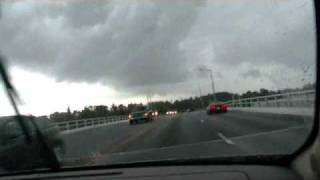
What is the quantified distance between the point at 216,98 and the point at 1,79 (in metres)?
2.94

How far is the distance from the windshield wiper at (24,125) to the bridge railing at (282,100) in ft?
6.76

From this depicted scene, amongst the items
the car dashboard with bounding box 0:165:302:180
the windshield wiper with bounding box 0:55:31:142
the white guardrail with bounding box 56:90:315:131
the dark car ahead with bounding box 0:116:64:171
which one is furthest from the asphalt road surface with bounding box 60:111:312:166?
the windshield wiper with bounding box 0:55:31:142

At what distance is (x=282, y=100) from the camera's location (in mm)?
5879

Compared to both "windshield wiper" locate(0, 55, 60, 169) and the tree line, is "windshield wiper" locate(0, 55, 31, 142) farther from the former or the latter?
the tree line

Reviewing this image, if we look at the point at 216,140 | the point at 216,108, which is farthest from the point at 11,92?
the point at 216,108

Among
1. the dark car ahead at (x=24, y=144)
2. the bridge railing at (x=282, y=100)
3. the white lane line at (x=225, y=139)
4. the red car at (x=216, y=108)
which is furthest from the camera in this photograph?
the red car at (x=216, y=108)

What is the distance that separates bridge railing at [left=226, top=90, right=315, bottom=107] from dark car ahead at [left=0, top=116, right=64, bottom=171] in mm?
2025

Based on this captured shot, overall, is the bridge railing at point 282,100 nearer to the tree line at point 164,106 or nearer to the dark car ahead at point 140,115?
the tree line at point 164,106

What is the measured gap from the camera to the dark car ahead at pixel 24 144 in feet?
17.2

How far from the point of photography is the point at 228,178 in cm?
491

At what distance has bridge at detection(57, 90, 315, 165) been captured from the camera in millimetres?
5543

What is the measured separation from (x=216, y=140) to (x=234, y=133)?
594 mm

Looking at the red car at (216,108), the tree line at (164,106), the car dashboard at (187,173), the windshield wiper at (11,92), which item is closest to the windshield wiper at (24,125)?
the windshield wiper at (11,92)

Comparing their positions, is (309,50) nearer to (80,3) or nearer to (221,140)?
(80,3)
